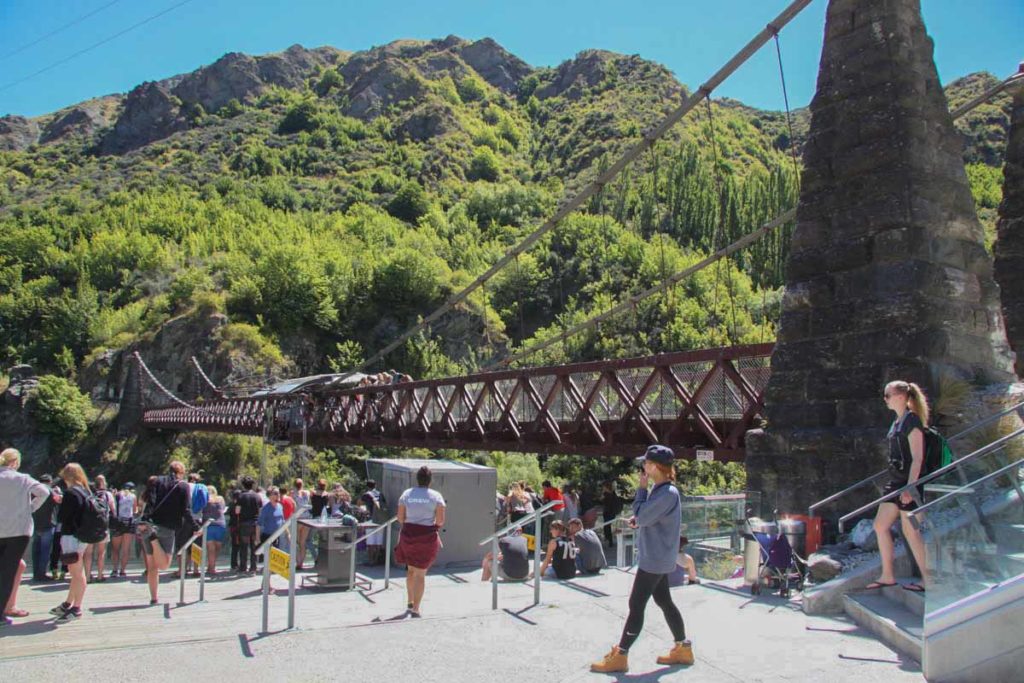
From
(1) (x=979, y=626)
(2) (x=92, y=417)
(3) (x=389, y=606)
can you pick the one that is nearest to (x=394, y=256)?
(2) (x=92, y=417)

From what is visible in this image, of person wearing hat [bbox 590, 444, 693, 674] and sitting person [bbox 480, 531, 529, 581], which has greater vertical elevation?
person wearing hat [bbox 590, 444, 693, 674]

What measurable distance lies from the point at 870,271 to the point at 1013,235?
400cm

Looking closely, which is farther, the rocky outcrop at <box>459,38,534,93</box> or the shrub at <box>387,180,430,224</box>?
the rocky outcrop at <box>459,38,534,93</box>

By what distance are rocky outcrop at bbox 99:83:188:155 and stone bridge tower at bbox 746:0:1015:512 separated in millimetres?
122951

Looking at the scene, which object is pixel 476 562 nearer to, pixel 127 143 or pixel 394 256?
pixel 394 256

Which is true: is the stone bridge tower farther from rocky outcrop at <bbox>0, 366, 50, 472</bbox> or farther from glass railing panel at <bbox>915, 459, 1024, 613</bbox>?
rocky outcrop at <bbox>0, 366, 50, 472</bbox>

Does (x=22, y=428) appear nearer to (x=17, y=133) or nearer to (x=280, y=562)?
(x=280, y=562)

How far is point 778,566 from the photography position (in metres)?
6.08

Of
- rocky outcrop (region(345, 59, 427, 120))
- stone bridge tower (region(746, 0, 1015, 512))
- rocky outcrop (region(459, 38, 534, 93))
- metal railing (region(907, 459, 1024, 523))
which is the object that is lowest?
metal railing (region(907, 459, 1024, 523))

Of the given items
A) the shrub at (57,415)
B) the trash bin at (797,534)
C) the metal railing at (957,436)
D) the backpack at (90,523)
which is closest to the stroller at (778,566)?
the trash bin at (797,534)

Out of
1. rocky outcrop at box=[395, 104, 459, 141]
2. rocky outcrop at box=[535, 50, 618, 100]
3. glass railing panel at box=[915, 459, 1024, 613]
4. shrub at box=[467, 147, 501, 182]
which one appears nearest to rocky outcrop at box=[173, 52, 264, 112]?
rocky outcrop at box=[395, 104, 459, 141]

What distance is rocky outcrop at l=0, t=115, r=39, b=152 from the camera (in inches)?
5197

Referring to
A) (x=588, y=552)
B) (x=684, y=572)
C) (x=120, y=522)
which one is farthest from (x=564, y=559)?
(x=120, y=522)

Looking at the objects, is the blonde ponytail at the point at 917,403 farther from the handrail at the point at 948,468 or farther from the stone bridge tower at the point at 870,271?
the stone bridge tower at the point at 870,271
